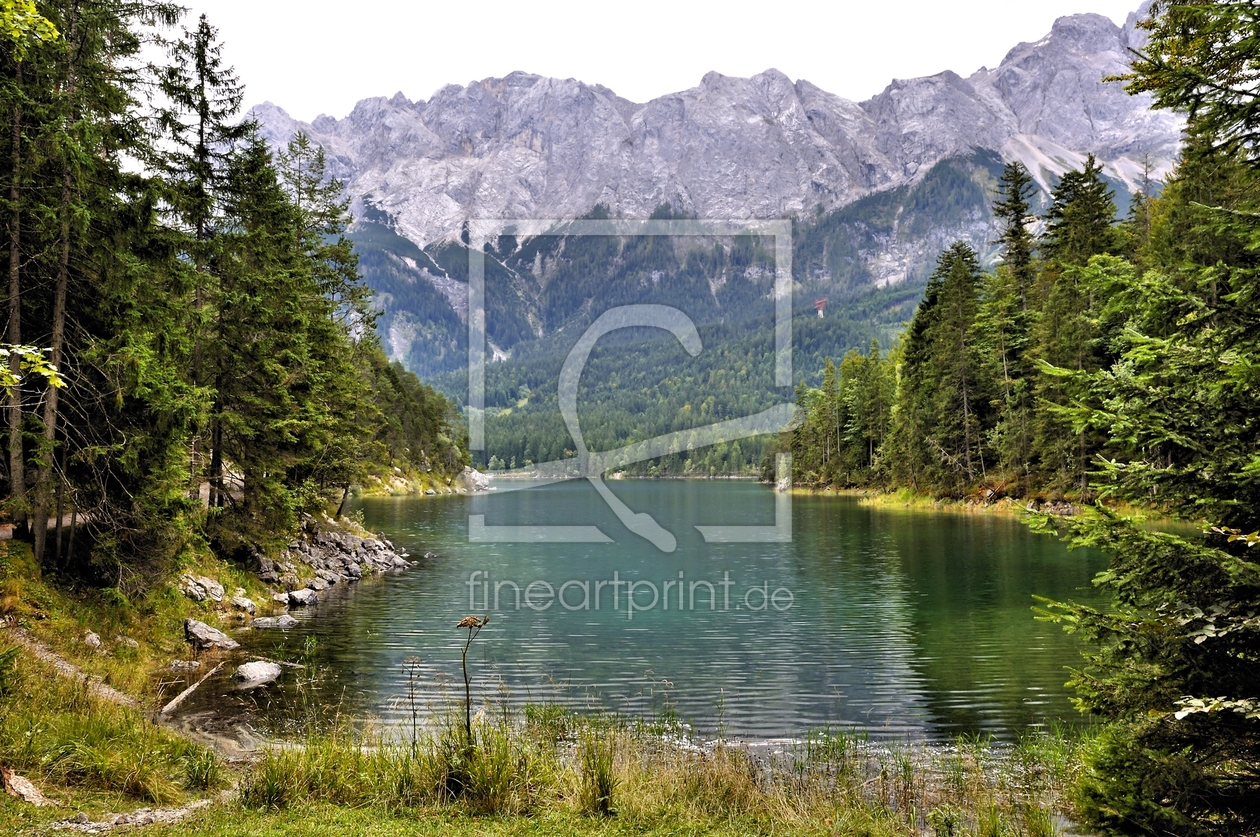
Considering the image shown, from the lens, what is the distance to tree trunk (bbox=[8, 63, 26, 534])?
1543 cm

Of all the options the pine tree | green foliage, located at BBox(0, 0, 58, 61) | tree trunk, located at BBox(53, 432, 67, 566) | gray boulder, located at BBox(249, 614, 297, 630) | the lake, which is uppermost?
the pine tree

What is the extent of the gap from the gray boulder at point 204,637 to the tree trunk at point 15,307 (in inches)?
221

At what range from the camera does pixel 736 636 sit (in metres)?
23.6

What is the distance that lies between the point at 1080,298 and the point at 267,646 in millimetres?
52413

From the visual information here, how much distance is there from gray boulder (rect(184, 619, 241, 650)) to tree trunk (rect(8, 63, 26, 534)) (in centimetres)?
560

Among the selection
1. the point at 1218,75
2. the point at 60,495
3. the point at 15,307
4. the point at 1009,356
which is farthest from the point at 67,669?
the point at 1009,356

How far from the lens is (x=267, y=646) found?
20953mm

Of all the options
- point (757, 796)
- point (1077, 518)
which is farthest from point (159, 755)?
point (1077, 518)

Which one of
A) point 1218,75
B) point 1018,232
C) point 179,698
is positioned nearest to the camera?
point 1218,75

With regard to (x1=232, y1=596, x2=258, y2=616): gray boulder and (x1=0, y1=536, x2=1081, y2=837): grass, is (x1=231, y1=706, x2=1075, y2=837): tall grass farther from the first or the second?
(x1=232, y1=596, x2=258, y2=616): gray boulder

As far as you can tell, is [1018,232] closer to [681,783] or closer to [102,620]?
[681,783]

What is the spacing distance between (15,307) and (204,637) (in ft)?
30.8

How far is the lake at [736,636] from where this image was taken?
642 inches

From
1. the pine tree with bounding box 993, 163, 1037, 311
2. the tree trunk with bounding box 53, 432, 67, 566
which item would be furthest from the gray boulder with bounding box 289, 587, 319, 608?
the pine tree with bounding box 993, 163, 1037, 311
